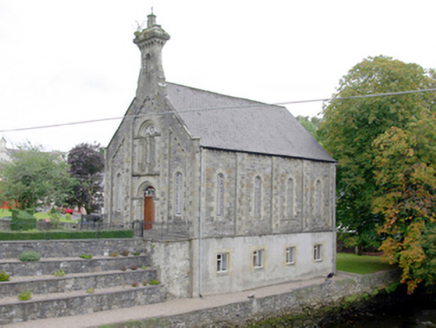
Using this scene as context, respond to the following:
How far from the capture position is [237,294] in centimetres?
2814

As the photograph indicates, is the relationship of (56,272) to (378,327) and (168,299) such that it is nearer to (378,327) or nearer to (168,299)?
(168,299)

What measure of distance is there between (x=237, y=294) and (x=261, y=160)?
9157mm

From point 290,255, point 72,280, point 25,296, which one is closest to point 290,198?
point 290,255

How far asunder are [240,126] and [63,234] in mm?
13936

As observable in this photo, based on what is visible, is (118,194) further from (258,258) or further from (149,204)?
(258,258)

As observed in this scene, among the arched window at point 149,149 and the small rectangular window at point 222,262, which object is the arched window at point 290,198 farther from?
the arched window at point 149,149

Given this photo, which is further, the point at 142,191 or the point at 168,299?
the point at 142,191

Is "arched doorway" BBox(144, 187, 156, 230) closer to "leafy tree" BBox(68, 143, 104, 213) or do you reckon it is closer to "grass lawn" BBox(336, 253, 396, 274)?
"grass lawn" BBox(336, 253, 396, 274)

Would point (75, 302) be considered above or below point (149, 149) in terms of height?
below

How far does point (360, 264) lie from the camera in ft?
129

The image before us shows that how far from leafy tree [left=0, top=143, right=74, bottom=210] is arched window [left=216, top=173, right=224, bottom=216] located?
18852 mm

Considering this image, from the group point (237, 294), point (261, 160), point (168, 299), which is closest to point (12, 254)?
point (168, 299)

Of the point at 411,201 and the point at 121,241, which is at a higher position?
the point at 411,201

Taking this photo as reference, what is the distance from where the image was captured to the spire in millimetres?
30000
